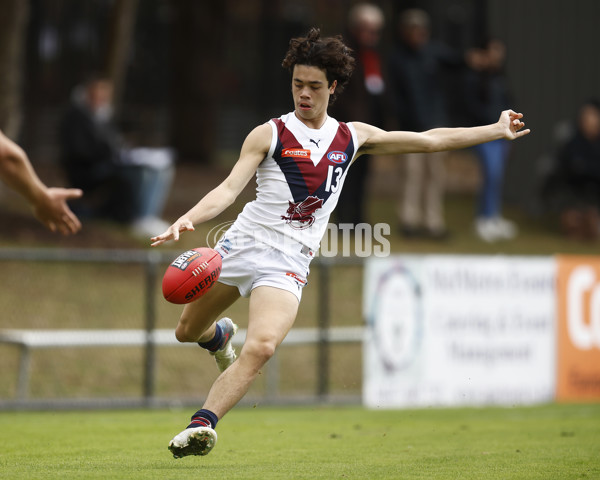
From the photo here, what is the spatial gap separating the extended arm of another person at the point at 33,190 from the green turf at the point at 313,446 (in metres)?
1.44

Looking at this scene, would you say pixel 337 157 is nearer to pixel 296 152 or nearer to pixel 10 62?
pixel 296 152

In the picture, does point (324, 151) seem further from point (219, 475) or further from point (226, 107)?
point (226, 107)

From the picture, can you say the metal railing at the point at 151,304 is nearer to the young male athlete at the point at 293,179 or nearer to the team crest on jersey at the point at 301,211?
→ the young male athlete at the point at 293,179

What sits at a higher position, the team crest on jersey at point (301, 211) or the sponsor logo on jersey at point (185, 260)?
the team crest on jersey at point (301, 211)

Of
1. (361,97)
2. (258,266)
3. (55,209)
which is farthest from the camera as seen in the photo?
(361,97)

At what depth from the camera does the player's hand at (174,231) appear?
20.7 ft

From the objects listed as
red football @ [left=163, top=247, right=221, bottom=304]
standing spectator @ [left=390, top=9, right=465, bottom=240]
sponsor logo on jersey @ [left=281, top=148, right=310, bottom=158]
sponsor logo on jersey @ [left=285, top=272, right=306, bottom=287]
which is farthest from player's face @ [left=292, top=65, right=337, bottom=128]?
standing spectator @ [left=390, top=9, right=465, bottom=240]

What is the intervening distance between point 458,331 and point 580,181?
7.14m

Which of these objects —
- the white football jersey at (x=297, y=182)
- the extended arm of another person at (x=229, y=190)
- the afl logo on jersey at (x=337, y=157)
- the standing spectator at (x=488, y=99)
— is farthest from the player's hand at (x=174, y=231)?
the standing spectator at (x=488, y=99)

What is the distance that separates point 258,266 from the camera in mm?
7254

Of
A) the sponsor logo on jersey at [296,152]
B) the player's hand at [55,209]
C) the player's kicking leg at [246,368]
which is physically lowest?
the player's kicking leg at [246,368]

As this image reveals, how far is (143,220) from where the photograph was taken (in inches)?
647

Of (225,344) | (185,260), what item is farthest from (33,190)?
(225,344)

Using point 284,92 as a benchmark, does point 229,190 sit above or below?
below
